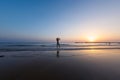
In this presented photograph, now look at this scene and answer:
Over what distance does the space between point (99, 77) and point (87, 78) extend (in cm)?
61

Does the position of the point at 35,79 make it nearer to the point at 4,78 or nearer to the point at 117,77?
the point at 4,78

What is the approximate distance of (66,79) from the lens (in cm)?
662

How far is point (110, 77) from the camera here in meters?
6.89

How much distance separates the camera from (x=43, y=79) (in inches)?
260

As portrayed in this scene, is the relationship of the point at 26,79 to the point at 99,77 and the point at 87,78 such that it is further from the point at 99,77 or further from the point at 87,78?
the point at 99,77

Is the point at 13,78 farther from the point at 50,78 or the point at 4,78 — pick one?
the point at 50,78

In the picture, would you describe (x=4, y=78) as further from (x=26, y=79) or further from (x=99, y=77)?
(x=99, y=77)

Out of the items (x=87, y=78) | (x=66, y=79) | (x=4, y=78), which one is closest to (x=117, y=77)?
(x=87, y=78)

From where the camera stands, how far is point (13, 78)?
22.1 feet

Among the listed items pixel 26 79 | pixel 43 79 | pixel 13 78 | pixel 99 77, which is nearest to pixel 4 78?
pixel 13 78

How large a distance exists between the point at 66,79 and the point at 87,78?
1011 millimetres

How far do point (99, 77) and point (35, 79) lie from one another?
3038mm

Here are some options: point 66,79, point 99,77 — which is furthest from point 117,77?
point 66,79

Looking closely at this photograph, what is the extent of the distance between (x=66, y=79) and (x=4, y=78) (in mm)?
2910
